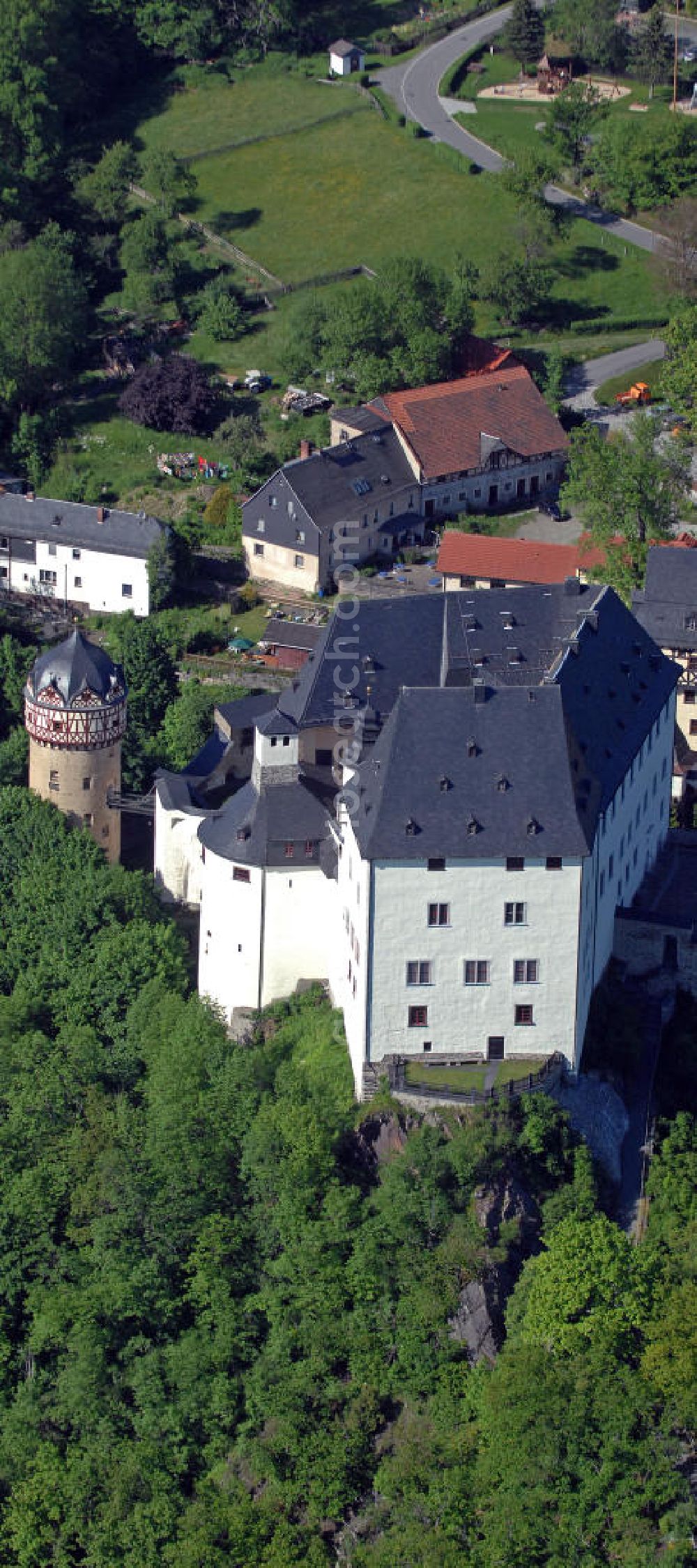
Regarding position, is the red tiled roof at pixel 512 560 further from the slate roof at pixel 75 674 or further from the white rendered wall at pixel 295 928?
the white rendered wall at pixel 295 928

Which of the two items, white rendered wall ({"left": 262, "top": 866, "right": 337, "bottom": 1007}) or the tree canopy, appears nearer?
white rendered wall ({"left": 262, "top": 866, "right": 337, "bottom": 1007})

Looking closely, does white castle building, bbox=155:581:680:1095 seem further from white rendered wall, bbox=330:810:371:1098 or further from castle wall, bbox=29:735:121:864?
castle wall, bbox=29:735:121:864

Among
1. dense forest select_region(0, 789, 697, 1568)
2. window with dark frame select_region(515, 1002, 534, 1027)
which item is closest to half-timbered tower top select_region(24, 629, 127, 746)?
dense forest select_region(0, 789, 697, 1568)

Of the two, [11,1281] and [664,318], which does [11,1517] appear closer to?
[11,1281]

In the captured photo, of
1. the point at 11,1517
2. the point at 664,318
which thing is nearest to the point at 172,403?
the point at 664,318

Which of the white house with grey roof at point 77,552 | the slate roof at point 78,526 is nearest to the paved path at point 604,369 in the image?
the slate roof at point 78,526
